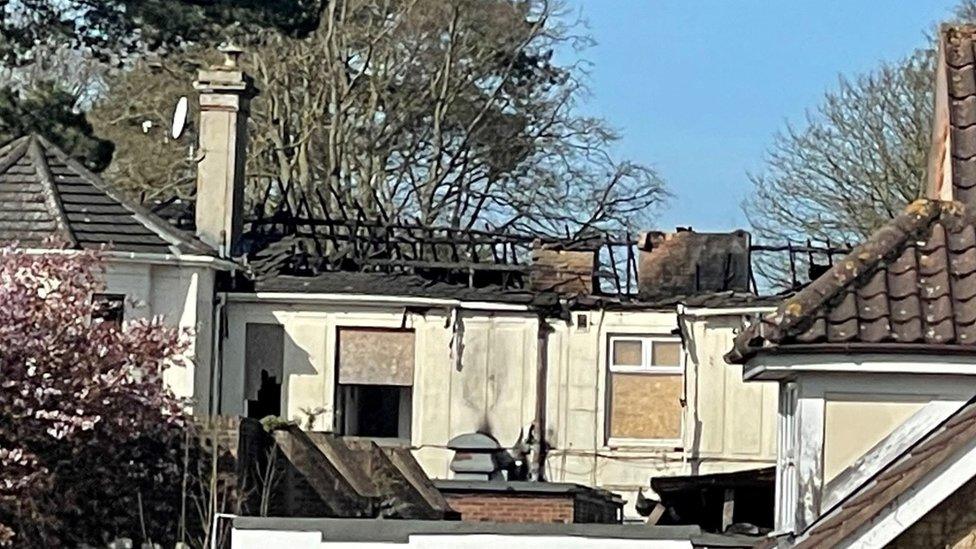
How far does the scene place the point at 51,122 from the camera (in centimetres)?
3538

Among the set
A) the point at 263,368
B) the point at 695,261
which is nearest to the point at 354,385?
the point at 263,368

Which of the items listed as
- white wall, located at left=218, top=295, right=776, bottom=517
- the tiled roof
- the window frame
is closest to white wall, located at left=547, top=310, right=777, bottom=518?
white wall, located at left=218, top=295, right=776, bottom=517

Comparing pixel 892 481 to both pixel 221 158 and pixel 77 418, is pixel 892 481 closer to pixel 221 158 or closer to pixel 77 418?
pixel 77 418

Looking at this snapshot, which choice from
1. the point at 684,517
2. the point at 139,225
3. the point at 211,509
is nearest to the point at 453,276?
the point at 139,225

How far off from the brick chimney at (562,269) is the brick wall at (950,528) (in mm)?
21280

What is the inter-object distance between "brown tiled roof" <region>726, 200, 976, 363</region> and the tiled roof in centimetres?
1818

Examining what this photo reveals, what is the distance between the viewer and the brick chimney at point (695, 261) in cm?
3228

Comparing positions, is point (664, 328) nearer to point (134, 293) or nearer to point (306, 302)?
point (306, 302)

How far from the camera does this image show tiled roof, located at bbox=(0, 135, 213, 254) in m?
28.6

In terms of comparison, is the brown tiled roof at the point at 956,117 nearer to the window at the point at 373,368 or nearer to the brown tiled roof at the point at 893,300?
the brown tiled roof at the point at 893,300

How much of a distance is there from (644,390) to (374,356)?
11.8 feet

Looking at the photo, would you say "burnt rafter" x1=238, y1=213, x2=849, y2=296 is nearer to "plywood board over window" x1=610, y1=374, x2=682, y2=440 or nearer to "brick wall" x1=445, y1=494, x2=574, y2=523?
"plywood board over window" x1=610, y1=374, x2=682, y2=440

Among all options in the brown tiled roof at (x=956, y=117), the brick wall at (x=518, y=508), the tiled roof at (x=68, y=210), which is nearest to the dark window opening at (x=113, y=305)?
the tiled roof at (x=68, y=210)

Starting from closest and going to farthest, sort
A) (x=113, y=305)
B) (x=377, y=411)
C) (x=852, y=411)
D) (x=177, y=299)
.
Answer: (x=852, y=411) < (x=113, y=305) < (x=177, y=299) < (x=377, y=411)
